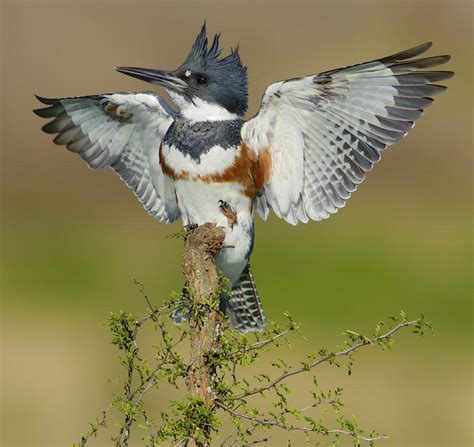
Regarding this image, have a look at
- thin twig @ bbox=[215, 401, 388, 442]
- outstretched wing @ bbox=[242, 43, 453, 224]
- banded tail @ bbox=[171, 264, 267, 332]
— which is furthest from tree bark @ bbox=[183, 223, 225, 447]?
banded tail @ bbox=[171, 264, 267, 332]

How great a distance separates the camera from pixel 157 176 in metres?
5.35

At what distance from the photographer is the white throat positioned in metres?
5.02

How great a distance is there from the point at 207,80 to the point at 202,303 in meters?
1.51

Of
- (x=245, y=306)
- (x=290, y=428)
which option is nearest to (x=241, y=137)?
(x=245, y=306)

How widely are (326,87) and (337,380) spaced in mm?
4827

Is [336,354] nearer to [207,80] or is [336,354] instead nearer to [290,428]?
[290,428]

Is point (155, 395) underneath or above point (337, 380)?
underneath

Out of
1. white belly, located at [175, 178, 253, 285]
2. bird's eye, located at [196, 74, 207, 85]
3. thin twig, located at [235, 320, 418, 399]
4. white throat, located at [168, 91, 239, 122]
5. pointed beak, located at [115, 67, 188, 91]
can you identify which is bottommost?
thin twig, located at [235, 320, 418, 399]

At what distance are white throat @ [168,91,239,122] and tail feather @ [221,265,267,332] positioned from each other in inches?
29.4

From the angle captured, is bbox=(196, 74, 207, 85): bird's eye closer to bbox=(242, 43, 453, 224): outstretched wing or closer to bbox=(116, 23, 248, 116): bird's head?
bbox=(116, 23, 248, 116): bird's head

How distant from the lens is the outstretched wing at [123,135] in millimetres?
5223

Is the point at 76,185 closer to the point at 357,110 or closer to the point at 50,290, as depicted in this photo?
the point at 50,290

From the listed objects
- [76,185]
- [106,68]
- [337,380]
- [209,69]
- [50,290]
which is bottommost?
[209,69]

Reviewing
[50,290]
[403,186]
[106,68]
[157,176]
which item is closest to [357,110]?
[157,176]
